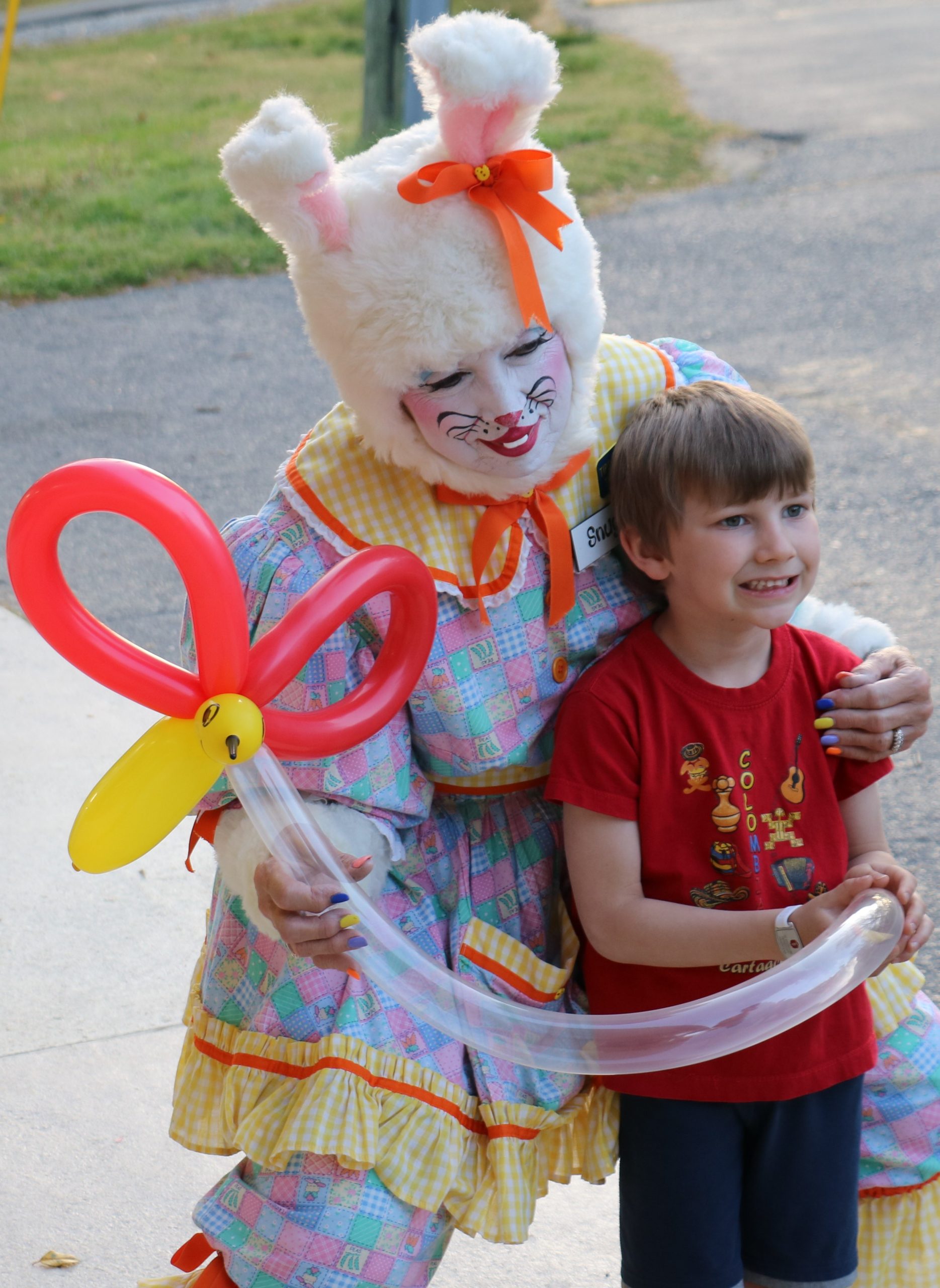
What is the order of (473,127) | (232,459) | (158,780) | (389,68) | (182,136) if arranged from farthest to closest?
(182,136)
(389,68)
(232,459)
(473,127)
(158,780)

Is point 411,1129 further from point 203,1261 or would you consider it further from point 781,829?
point 781,829

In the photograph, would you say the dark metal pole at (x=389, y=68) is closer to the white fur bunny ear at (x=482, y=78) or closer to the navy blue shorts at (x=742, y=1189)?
the white fur bunny ear at (x=482, y=78)

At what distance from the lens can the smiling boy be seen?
5.88 feet

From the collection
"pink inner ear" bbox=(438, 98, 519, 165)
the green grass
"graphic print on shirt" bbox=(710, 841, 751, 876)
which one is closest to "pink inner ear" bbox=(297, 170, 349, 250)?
"pink inner ear" bbox=(438, 98, 519, 165)

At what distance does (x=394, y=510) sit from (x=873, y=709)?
0.63m

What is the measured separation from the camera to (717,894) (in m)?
1.82

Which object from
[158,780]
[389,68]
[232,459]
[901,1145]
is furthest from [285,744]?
[389,68]

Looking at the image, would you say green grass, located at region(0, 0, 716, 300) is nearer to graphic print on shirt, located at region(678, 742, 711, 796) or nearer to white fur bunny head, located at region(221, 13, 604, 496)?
white fur bunny head, located at region(221, 13, 604, 496)

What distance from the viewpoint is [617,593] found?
1.98 m

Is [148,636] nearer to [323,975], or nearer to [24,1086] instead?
[24,1086]

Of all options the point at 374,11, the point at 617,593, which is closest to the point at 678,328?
the point at 374,11

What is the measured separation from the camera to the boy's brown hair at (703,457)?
1790 mm

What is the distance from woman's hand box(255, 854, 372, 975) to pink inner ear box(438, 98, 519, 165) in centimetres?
82

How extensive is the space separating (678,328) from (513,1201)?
4823mm
